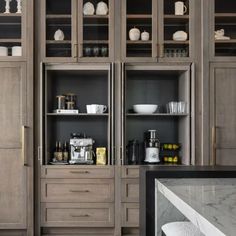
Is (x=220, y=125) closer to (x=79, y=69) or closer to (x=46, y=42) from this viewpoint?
(x=79, y=69)

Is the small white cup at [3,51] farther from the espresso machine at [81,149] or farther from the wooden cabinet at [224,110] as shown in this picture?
the wooden cabinet at [224,110]

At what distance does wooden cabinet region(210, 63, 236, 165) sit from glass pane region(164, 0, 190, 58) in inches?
13.6

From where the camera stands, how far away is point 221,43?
3.53 m

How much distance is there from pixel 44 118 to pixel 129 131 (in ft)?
3.01

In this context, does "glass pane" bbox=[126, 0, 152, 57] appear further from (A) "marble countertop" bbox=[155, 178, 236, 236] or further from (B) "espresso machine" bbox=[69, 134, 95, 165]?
(A) "marble countertop" bbox=[155, 178, 236, 236]

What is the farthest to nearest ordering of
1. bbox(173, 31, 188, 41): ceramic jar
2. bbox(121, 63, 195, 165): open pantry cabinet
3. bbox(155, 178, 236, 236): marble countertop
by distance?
1. bbox(121, 63, 195, 165): open pantry cabinet
2. bbox(173, 31, 188, 41): ceramic jar
3. bbox(155, 178, 236, 236): marble countertop

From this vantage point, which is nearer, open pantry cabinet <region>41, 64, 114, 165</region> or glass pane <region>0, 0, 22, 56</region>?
glass pane <region>0, 0, 22, 56</region>

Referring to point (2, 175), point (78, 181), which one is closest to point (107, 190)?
point (78, 181)

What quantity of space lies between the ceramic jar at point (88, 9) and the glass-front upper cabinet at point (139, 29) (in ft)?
0.97

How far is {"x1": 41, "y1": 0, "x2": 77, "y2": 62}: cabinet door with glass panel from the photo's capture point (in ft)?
11.5

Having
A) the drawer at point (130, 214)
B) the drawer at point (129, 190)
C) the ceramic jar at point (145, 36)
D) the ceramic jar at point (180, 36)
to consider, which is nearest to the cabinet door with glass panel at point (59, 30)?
the ceramic jar at point (145, 36)

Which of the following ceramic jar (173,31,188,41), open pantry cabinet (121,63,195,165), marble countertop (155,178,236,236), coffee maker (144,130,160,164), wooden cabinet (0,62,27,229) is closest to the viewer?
marble countertop (155,178,236,236)

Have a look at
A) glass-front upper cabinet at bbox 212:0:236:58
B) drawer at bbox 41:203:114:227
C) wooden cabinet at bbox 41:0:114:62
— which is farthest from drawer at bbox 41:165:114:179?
glass-front upper cabinet at bbox 212:0:236:58

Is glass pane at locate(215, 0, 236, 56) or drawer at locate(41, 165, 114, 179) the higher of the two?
glass pane at locate(215, 0, 236, 56)
